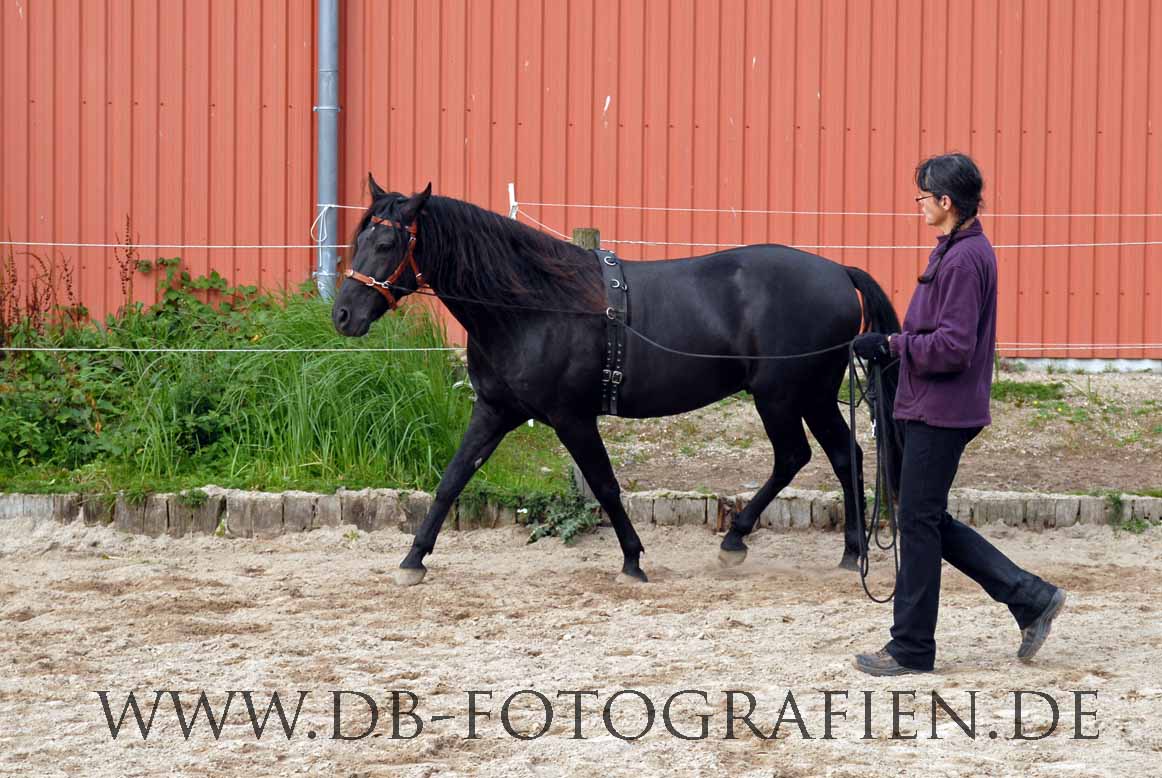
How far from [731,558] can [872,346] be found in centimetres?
201

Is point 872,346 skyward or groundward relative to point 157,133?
groundward

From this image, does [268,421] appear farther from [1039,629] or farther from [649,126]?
[1039,629]

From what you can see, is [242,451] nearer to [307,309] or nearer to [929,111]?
[307,309]

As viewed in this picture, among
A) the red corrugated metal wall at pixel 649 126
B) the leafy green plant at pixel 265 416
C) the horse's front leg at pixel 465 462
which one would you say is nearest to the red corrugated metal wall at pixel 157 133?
the red corrugated metal wall at pixel 649 126

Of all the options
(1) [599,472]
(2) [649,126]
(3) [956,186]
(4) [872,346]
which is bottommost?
(1) [599,472]

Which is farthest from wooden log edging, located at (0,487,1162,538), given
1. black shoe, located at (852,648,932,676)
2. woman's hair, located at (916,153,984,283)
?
woman's hair, located at (916,153,984,283)

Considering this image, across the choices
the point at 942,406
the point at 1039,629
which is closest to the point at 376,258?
the point at 942,406

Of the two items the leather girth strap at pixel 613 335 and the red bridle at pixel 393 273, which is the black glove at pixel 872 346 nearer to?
the leather girth strap at pixel 613 335

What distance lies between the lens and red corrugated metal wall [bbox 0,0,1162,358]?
32.0 feet

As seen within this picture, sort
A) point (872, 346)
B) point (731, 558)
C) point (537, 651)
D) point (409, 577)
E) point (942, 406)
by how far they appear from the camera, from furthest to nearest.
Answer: point (731, 558) < point (409, 577) < point (537, 651) < point (872, 346) < point (942, 406)

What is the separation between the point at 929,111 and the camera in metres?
9.98

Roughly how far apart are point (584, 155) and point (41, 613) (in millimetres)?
5376

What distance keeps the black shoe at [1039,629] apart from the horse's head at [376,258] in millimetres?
2927

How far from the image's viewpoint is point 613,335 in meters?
6.36
